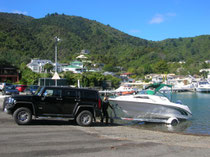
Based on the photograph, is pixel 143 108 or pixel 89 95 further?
pixel 143 108

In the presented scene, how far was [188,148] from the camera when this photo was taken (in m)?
9.41

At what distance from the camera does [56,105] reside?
1296 centimetres

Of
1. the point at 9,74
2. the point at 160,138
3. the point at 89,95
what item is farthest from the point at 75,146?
the point at 9,74

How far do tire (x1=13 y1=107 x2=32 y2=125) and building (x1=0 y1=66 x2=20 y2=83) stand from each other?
55.1 m

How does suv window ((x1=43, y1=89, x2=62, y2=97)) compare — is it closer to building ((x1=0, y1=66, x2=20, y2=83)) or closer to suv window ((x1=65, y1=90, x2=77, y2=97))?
suv window ((x1=65, y1=90, x2=77, y2=97))

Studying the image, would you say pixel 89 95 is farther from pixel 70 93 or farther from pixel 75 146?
pixel 75 146

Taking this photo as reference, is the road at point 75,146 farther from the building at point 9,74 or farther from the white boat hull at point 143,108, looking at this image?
the building at point 9,74

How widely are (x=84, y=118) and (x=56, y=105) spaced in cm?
164

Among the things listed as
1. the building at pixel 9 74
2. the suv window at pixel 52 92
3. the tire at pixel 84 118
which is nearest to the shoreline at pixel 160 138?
the tire at pixel 84 118

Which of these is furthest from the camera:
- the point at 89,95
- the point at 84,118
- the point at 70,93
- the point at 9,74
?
the point at 9,74

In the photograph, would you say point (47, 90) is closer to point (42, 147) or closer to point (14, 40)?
point (42, 147)

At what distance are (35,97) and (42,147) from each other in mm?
4672

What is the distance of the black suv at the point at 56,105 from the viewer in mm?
12453

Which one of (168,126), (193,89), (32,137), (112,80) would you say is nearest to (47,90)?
(32,137)
